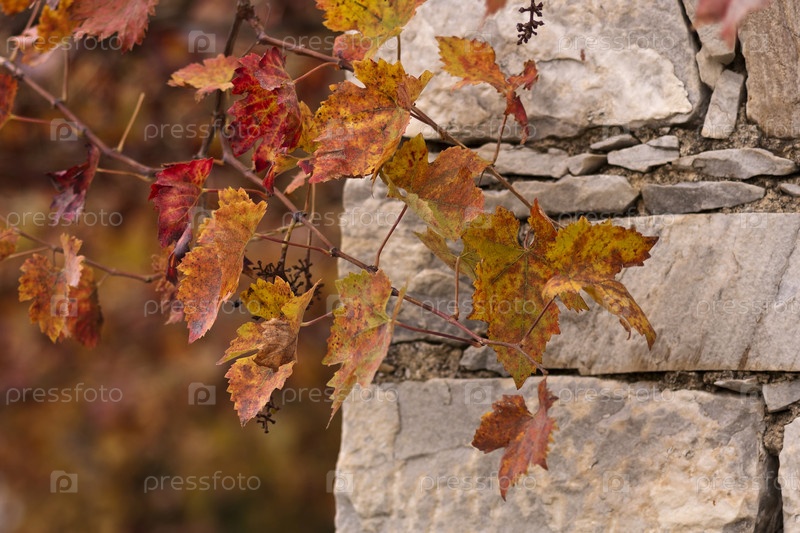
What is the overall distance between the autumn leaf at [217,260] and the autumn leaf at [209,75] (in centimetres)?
28

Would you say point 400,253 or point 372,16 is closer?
point 372,16

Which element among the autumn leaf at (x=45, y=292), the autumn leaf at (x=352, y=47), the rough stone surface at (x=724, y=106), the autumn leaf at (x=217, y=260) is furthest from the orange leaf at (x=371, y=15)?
the autumn leaf at (x=45, y=292)

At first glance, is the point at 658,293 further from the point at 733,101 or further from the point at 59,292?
the point at 59,292

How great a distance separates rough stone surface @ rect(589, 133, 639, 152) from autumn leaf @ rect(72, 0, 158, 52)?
72 centimetres

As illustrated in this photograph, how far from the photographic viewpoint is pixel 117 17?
1.34 m

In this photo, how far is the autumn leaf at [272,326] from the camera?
1.01 m

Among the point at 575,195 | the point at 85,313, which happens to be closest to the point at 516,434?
the point at 575,195

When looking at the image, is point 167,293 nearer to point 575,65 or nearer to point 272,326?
point 272,326

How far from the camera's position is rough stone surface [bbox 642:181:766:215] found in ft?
3.86

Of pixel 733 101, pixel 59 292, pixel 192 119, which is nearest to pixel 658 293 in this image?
pixel 733 101

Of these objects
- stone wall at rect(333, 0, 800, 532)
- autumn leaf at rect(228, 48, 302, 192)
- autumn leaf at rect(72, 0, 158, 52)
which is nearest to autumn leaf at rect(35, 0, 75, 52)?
autumn leaf at rect(72, 0, 158, 52)

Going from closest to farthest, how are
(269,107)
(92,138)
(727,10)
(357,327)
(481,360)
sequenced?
1. (727,10)
2. (357,327)
3. (269,107)
4. (481,360)
5. (92,138)

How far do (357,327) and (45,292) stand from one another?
0.66 m

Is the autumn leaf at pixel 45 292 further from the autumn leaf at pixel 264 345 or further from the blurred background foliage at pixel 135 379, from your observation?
the blurred background foliage at pixel 135 379
